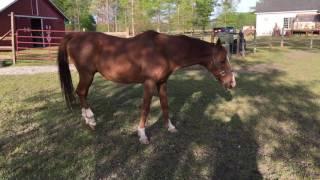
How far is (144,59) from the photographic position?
196 inches

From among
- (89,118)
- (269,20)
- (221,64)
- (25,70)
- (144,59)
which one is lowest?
(89,118)

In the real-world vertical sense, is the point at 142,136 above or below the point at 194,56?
below

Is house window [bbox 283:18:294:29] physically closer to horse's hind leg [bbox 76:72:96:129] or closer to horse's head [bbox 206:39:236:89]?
horse's head [bbox 206:39:236:89]

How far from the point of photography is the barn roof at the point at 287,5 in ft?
149

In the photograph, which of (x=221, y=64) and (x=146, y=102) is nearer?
(x=146, y=102)

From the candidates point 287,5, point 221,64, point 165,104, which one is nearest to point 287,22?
point 287,5

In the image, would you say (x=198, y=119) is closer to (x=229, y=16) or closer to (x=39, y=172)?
(x=39, y=172)

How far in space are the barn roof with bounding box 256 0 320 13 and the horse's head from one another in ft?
145

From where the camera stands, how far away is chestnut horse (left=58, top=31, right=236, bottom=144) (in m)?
4.99

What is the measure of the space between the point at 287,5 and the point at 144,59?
151 feet

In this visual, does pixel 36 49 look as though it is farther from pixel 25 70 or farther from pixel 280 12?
pixel 280 12

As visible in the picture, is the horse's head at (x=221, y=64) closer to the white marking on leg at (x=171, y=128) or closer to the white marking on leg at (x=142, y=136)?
the white marking on leg at (x=171, y=128)

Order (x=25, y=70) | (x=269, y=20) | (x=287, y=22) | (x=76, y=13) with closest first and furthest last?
1. (x=25, y=70)
2. (x=76, y=13)
3. (x=287, y=22)
4. (x=269, y=20)

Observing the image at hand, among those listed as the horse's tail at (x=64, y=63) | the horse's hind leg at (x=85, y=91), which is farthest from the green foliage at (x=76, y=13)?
the horse's hind leg at (x=85, y=91)
